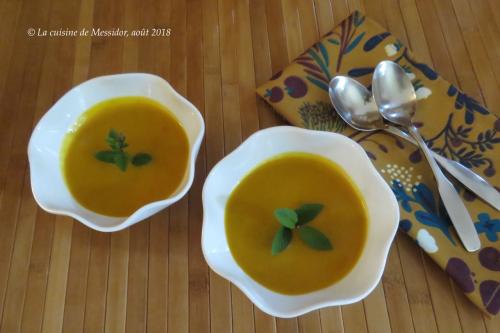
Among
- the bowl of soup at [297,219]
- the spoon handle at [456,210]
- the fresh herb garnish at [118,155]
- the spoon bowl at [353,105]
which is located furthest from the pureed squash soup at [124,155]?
the spoon handle at [456,210]

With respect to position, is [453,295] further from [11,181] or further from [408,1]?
[11,181]

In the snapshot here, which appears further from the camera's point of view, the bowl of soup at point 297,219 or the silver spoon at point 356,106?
the silver spoon at point 356,106

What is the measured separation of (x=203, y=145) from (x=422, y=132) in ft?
1.19

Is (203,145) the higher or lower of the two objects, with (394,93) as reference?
lower

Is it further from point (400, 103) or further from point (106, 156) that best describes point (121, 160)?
point (400, 103)

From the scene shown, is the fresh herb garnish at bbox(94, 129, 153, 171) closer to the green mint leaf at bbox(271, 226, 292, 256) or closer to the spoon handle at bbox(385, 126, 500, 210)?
the green mint leaf at bbox(271, 226, 292, 256)

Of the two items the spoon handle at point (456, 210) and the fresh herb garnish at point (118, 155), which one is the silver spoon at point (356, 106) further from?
the fresh herb garnish at point (118, 155)

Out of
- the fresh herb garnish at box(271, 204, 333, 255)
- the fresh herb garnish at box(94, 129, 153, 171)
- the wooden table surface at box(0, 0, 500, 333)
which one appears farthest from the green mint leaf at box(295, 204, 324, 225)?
the fresh herb garnish at box(94, 129, 153, 171)

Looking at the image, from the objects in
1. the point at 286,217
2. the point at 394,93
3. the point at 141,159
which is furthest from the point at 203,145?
the point at 394,93

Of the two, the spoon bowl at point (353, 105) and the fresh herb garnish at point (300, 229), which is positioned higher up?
the spoon bowl at point (353, 105)

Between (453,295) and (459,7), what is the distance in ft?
1.77

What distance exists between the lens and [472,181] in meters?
0.66

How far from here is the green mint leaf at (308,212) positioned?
0.60m

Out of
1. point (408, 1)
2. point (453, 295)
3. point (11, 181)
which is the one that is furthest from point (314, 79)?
point (11, 181)
